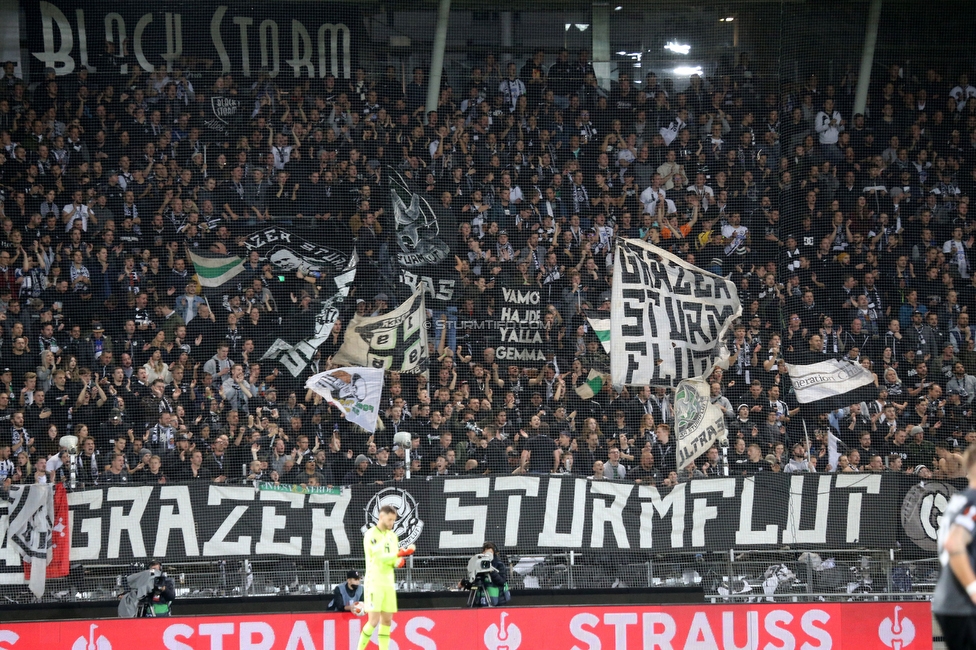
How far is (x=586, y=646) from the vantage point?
11.7m

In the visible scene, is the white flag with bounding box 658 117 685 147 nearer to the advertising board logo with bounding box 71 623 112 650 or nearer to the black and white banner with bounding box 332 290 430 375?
the black and white banner with bounding box 332 290 430 375

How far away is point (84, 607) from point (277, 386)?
4.18 m

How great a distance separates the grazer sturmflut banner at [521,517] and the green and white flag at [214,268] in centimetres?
397

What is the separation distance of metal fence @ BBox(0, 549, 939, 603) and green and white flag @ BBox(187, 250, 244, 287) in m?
4.60

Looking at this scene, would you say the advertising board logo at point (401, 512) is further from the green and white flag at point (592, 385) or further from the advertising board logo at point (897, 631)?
the advertising board logo at point (897, 631)

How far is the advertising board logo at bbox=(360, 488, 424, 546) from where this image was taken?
44.4 ft

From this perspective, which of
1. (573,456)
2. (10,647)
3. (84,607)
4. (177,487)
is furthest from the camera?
(573,456)

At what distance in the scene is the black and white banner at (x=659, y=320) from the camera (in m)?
15.6

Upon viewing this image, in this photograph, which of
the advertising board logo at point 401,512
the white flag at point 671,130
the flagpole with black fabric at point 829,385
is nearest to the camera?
the advertising board logo at point 401,512

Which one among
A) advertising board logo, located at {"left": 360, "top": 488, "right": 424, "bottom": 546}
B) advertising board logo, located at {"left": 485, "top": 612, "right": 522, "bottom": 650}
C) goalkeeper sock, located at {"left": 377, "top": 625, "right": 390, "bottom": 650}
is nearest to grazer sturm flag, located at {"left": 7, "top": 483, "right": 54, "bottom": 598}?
advertising board logo, located at {"left": 360, "top": 488, "right": 424, "bottom": 546}

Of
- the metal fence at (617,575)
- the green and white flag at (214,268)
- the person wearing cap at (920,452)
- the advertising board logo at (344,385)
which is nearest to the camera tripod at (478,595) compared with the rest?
the metal fence at (617,575)

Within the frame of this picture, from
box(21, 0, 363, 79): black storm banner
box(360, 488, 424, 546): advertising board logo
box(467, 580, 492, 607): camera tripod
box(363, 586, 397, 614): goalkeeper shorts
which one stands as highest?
box(21, 0, 363, 79): black storm banner

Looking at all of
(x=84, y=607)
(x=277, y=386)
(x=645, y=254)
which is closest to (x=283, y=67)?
(x=277, y=386)

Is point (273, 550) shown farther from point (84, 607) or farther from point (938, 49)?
point (938, 49)
